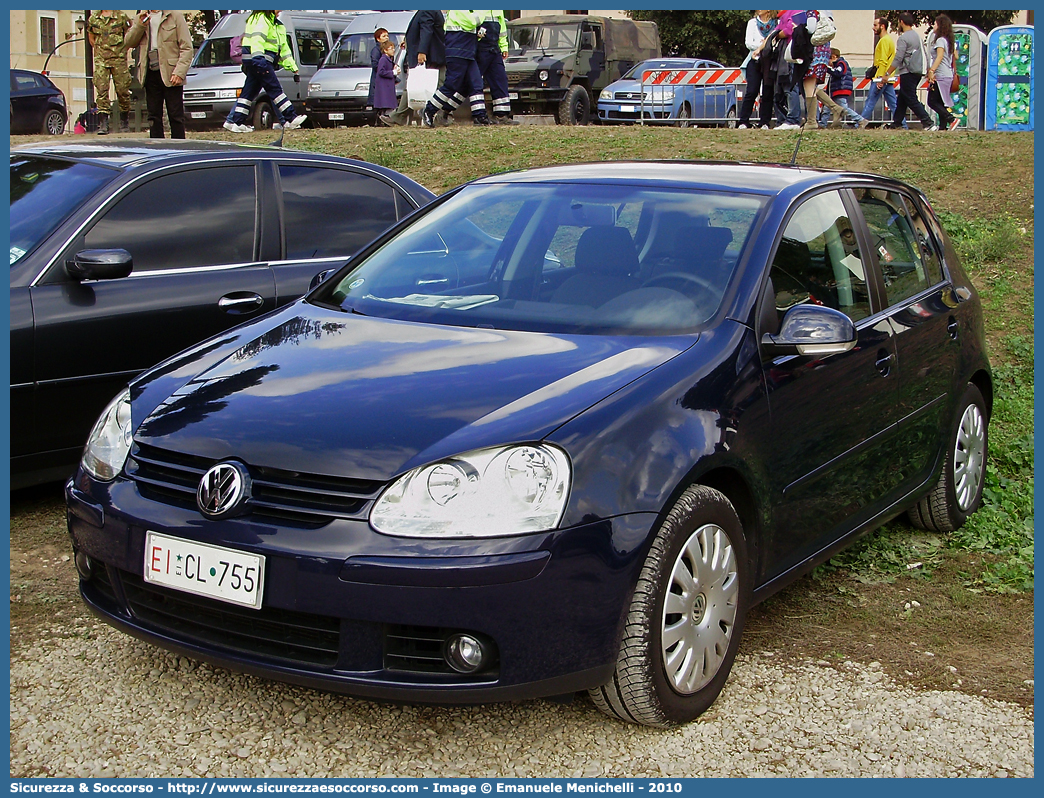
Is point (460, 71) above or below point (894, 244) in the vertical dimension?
above

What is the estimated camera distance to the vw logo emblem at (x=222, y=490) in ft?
10.1

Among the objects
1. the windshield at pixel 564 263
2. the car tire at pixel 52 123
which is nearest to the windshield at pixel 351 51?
the car tire at pixel 52 123

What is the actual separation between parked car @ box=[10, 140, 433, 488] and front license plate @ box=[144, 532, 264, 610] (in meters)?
1.93

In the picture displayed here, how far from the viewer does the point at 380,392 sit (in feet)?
11.0

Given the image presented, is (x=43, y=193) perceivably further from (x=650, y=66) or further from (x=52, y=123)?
(x=52, y=123)

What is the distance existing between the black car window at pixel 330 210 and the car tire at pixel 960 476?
3.03 meters

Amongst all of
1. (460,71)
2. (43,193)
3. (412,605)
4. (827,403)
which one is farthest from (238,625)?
(460,71)

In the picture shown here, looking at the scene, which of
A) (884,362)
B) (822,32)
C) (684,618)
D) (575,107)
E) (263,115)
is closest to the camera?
(684,618)

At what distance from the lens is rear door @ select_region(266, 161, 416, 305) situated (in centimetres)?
586

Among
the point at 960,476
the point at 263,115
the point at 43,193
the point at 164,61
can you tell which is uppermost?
the point at 164,61

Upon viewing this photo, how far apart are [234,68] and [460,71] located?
255 inches

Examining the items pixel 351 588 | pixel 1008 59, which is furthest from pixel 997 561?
pixel 1008 59

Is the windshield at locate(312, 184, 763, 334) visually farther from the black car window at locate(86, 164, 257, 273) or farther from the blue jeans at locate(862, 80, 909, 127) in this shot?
the blue jeans at locate(862, 80, 909, 127)

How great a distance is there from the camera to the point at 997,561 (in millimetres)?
4984
